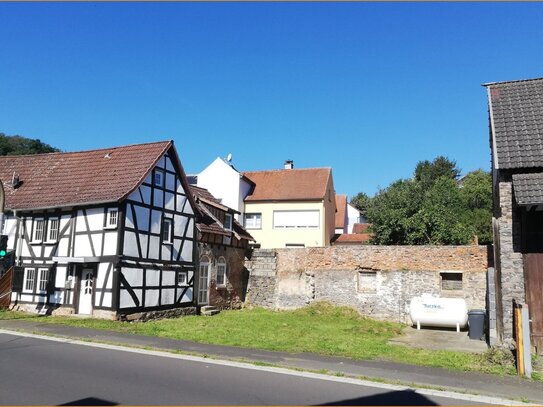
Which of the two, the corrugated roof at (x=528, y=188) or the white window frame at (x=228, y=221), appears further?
the white window frame at (x=228, y=221)

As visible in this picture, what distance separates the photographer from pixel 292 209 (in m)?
35.9

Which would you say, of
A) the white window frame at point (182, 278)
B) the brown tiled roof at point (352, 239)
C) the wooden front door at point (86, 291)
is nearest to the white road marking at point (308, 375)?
the wooden front door at point (86, 291)

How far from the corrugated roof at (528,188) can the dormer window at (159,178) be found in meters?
14.3

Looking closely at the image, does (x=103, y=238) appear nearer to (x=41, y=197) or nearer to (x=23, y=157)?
(x=41, y=197)

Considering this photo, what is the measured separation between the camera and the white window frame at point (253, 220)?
3688 cm

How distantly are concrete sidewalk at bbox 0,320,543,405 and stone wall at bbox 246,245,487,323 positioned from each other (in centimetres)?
1139

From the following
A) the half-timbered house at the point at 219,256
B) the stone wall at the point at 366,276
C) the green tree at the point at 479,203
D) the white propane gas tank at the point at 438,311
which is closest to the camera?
the white propane gas tank at the point at 438,311

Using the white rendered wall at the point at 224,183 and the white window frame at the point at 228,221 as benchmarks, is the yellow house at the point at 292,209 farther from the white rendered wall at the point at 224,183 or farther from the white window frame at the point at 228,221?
the white window frame at the point at 228,221

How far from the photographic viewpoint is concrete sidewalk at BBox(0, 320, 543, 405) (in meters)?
8.71

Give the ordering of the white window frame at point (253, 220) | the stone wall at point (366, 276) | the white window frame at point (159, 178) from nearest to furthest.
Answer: the white window frame at point (159, 178)
the stone wall at point (366, 276)
the white window frame at point (253, 220)

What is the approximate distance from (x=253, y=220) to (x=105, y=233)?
19.3 m

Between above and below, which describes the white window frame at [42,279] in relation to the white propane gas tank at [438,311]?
above

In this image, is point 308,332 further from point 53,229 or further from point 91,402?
point 53,229

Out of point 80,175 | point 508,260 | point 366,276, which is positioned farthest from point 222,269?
point 508,260
